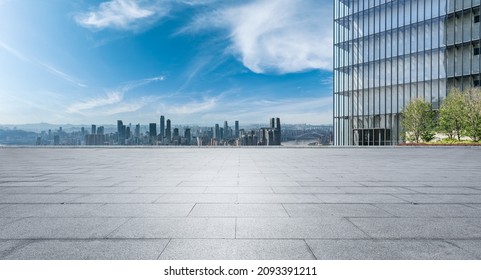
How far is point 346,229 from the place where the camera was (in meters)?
5.12

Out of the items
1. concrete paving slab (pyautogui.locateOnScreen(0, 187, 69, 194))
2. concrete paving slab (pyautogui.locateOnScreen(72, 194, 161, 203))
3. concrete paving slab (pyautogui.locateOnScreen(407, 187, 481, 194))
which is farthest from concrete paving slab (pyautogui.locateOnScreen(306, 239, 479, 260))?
concrete paving slab (pyautogui.locateOnScreen(0, 187, 69, 194))

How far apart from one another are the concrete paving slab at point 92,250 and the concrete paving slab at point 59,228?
301 millimetres

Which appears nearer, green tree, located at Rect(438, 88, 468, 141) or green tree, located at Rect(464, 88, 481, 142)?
green tree, located at Rect(464, 88, 481, 142)

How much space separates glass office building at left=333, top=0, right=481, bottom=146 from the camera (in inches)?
2005

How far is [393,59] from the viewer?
59.1 m

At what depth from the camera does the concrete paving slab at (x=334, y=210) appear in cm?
604

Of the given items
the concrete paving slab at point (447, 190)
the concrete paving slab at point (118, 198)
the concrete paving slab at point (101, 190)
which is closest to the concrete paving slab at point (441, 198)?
the concrete paving slab at point (447, 190)

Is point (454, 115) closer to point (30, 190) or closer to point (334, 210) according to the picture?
point (334, 210)

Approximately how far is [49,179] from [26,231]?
664 centimetres

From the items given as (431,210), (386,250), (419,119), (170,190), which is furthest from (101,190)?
(419,119)

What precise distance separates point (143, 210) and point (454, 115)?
50.3 m

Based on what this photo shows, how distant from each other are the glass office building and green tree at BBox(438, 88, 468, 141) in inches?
264

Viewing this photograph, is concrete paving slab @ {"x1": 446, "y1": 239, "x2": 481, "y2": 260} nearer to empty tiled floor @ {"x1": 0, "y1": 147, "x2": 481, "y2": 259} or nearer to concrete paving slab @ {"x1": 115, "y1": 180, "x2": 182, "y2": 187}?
empty tiled floor @ {"x1": 0, "y1": 147, "x2": 481, "y2": 259}
